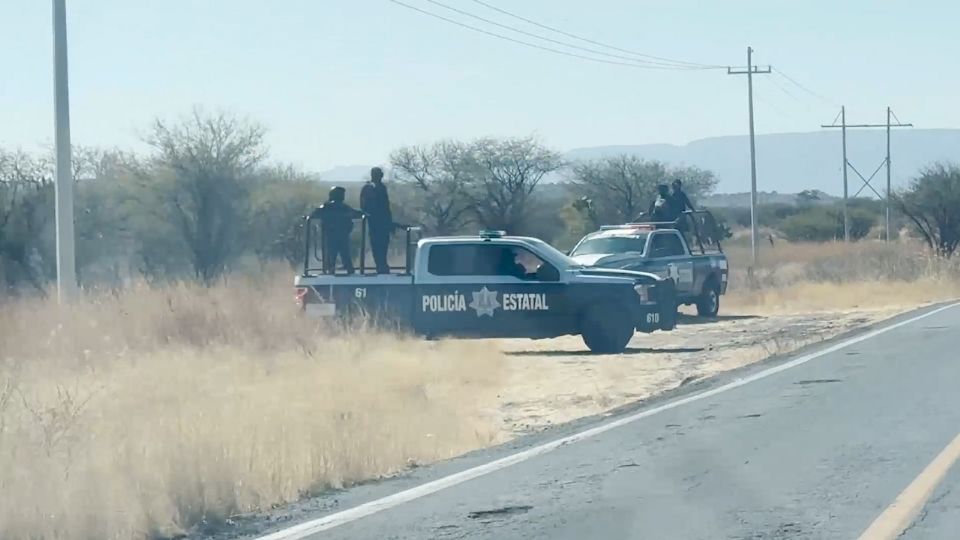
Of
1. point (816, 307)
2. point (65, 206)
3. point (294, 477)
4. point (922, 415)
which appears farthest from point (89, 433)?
point (816, 307)

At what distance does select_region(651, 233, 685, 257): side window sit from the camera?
29.3 metres

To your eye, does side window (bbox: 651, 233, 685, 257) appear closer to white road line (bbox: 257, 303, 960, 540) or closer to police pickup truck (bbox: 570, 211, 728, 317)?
police pickup truck (bbox: 570, 211, 728, 317)

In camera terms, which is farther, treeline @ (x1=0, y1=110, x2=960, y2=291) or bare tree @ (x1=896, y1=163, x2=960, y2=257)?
bare tree @ (x1=896, y1=163, x2=960, y2=257)

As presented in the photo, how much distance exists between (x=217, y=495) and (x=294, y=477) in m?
0.97

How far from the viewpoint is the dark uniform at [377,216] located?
23.0 meters

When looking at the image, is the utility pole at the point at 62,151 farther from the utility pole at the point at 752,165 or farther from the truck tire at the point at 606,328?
the utility pole at the point at 752,165

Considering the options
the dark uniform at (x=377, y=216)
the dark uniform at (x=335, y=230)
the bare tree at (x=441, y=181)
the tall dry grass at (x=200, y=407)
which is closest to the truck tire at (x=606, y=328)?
the tall dry grass at (x=200, y=407)

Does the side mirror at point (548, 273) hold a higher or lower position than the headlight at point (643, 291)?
higher

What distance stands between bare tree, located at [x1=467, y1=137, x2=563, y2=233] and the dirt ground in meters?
23.3

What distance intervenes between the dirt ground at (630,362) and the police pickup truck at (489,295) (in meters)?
0.52

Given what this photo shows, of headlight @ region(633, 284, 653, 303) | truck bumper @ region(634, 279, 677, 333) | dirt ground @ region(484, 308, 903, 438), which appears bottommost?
dirt ground @ region(484, 308, 903, 438)

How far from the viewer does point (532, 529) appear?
8914 millimetres

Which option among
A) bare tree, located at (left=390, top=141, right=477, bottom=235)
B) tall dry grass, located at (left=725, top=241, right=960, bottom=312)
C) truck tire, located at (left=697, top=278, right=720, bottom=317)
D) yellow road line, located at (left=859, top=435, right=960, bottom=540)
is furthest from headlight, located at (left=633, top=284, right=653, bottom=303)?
bare tree, located at (left=390, top=141, right=477, bottom=235)

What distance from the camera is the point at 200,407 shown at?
572 inches
